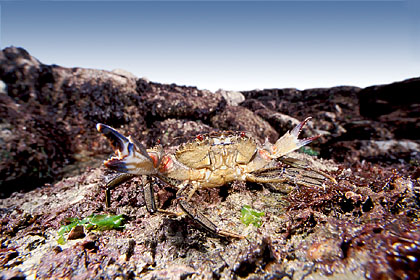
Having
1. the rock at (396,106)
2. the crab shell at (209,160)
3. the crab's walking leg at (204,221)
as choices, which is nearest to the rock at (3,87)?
the crab shell at (209,160)

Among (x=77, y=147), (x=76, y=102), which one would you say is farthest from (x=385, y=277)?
(x=76, y=102)

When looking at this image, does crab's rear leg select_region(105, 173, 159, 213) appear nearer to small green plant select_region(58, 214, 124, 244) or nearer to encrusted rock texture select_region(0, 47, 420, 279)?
encrusted rock texture select_region(0, 47, 420, 279)

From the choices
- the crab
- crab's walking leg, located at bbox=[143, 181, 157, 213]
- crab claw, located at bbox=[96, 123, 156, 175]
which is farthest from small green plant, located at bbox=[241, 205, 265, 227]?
crab claw, located at bbox=[96, 123, 156, 175]

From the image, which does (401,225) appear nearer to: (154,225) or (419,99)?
(154,225)

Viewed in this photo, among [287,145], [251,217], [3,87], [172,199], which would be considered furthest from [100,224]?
[3,87]

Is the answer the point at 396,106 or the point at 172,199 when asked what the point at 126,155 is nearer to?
the point at 172,199

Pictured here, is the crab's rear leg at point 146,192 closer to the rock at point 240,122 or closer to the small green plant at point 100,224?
the small green plant at point 100,224
